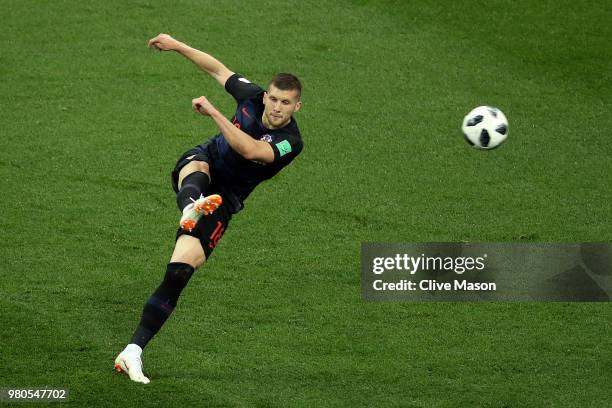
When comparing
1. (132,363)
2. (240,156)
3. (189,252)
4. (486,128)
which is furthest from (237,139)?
(486,128)

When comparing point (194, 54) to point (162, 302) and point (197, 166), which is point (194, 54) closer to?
point (197, 166)

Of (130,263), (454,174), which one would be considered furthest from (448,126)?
(130,263)

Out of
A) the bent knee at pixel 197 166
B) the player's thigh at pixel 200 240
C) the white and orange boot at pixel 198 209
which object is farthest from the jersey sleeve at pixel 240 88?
the white and orange boot at pixel 198 209

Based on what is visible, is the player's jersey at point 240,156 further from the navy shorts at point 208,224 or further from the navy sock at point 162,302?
the navy sock at point 162,302

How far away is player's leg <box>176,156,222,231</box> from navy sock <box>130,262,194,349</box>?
349 mm

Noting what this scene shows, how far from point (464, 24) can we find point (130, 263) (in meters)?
7.46

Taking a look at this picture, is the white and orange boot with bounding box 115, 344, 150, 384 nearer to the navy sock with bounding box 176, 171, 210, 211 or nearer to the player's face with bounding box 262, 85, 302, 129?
the navy sock with bounding box 176, 171, 210, 211

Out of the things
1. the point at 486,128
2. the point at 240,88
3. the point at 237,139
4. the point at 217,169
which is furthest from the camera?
the point at 486,128

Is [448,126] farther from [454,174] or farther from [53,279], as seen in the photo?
[53,279]

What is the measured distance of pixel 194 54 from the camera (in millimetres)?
11086

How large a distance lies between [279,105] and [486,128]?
2655 mm

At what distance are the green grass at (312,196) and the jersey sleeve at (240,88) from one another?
204 centimetres

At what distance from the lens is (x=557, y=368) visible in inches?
425

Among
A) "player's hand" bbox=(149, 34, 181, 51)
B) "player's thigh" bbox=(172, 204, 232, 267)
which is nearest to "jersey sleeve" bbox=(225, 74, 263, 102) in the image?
"player's hand" bbox=(149, 34, 181, 51)
